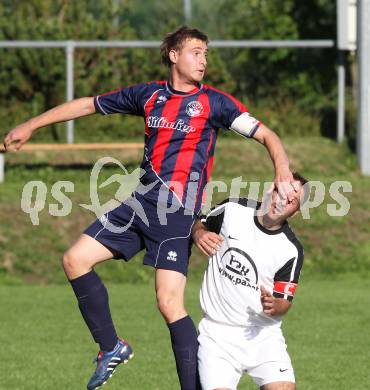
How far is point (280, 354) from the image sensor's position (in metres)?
6.22

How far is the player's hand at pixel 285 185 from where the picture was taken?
6.05 m

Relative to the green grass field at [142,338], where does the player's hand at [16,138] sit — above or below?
above

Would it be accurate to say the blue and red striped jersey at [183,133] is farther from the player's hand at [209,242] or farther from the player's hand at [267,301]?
the player's hand at [267,301]

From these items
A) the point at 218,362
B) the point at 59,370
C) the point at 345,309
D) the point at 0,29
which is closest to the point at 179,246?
the point at 218,362

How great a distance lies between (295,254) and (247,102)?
14.3m

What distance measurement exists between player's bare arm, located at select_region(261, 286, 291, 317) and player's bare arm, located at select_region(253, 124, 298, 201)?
0.52 metres

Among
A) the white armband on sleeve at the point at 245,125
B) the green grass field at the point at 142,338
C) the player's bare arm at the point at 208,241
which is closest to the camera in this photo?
→ the player's bare arm at the point at 208,241

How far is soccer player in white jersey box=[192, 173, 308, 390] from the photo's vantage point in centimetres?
618

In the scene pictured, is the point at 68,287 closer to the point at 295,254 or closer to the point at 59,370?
the point at 59,370

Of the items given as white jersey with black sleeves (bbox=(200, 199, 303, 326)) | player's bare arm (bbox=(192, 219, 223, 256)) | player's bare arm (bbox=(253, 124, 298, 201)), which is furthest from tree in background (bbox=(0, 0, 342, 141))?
white jersey with black sleeves (bbox=(200, 199, 303, 326))

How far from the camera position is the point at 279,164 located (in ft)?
20.7

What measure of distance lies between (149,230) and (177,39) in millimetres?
1174

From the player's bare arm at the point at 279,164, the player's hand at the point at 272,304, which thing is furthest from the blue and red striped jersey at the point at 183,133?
the player's hand at the point at 272,304

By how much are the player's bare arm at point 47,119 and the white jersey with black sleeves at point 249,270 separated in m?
1.41
